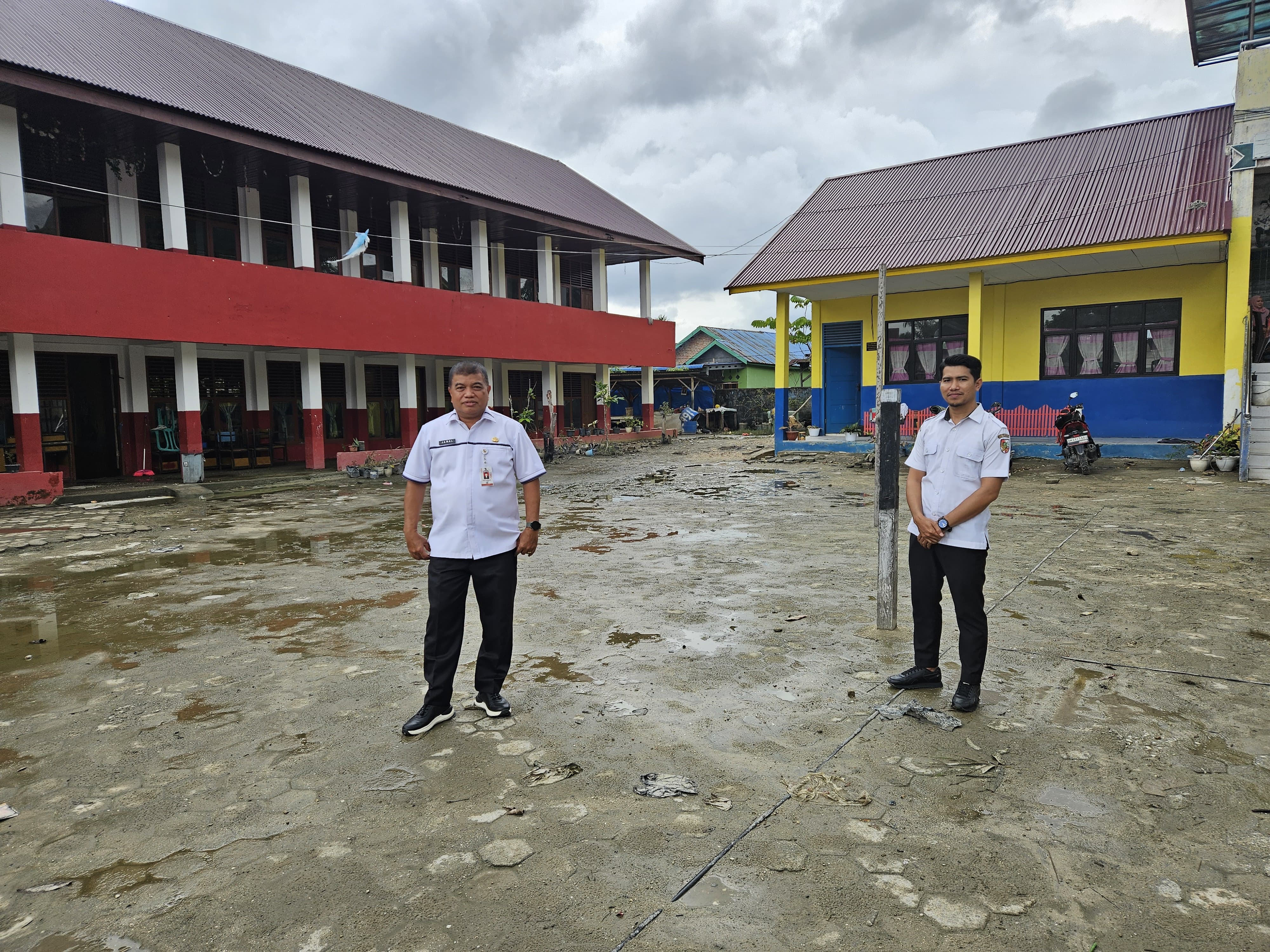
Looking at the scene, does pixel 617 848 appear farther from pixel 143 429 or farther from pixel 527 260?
pixel 527 260

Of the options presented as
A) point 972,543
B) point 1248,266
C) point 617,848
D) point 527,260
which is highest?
point 527,260

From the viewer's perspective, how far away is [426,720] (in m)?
3.76

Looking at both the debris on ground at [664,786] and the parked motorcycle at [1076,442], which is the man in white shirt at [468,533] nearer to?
the debris on ground at [664,786]

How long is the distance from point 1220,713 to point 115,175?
61.1 ft

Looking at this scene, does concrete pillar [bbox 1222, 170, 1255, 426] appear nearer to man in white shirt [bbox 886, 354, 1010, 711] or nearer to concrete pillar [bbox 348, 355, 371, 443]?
man in white shirt [bbox 886, 354, 1010, 711]

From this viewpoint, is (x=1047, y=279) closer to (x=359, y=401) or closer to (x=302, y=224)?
(x=302, y=224)

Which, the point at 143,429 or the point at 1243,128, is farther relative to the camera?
the point at 143,429

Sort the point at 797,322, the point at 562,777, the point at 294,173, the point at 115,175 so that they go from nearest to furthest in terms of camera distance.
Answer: the point at 562,777, the point at 115,175, the point at 294,173, the point at 797,322

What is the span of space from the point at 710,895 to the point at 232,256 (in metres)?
19.0

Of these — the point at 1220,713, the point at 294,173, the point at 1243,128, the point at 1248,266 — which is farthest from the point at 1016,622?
the point at 294,173

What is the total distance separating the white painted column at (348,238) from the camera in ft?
64.8

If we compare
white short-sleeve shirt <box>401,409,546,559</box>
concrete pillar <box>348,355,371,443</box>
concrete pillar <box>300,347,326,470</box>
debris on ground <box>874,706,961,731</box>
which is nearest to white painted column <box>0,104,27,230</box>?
concrete pillar <box>300,347,326,470</box>

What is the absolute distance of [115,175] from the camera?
15.5m

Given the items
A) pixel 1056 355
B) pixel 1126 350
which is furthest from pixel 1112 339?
pixel 1056 355
